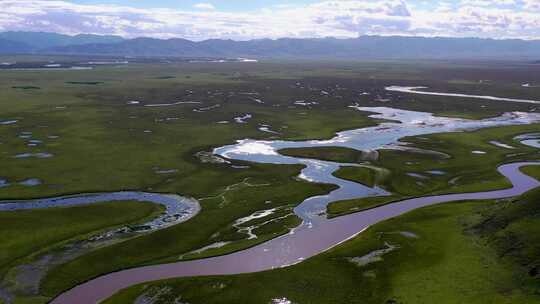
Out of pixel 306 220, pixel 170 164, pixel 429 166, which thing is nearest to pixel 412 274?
pixel 306 220

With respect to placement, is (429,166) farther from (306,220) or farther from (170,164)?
(170,164)

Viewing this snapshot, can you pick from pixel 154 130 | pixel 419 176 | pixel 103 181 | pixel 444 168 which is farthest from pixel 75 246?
pixel 154 130

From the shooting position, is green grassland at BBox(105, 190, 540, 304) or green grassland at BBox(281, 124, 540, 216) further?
green grassland at BBox(281, 124, 540, 216)

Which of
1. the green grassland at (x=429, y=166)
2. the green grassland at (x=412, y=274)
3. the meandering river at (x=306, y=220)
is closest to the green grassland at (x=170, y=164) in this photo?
the green grassland at (x=429, y=166)

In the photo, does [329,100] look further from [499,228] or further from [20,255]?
[20,255]

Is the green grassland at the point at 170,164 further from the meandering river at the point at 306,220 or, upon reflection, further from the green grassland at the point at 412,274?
the green grassland at the point at 412,274

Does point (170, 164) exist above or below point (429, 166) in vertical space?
below

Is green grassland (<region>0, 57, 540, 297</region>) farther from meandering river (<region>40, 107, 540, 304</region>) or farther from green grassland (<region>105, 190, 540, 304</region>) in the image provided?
green grassland (<region>105, 190, 540, 304</region>)

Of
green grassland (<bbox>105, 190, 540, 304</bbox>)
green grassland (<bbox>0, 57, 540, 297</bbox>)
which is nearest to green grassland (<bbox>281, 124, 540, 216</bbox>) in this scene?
green grassland (<bbox>0, 57, 540, 297</bbox>)

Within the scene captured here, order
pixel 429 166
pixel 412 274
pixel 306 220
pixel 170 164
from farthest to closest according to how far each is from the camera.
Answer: pixel 429 166 → pixel 170 164 → pixel 306 220 → pixel 412 274

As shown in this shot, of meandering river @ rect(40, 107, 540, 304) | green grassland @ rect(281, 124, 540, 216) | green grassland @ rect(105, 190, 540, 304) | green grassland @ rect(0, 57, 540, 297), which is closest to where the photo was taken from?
green grassland @ rect(105, 190, 540, 304)
